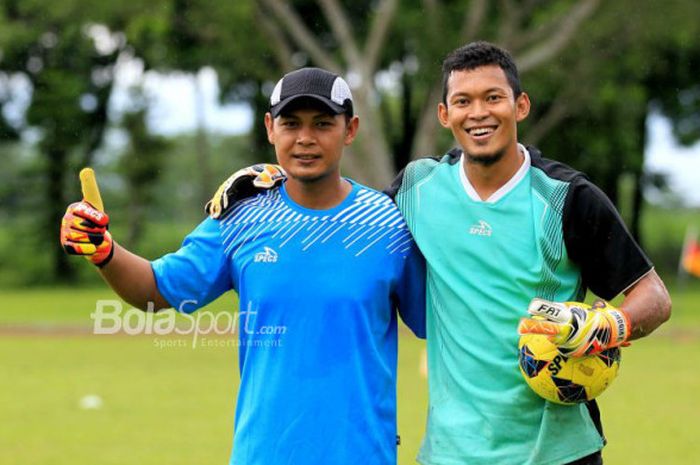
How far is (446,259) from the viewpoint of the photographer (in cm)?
447

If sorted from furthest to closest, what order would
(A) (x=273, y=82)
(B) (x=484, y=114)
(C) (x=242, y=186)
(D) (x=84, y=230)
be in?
1. (A) (x=273, y=82)
2. (C) (x=242, y=186)
3. (B) (x=484, y=114)
4. (D) (x=84, y=230)

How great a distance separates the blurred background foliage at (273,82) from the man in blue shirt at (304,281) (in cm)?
2007

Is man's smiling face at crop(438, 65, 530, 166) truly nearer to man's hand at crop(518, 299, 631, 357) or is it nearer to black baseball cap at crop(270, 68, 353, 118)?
black baseball cap at crop(270, 68, 353, 118)

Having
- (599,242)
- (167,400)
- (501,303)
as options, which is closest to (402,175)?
(501,303)

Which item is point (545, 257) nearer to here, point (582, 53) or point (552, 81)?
point (582, 53)

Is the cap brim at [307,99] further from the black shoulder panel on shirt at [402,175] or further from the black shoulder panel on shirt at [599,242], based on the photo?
the black shoulder panel on shirt at [599,242]

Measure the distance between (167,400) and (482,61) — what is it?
8.48 metres

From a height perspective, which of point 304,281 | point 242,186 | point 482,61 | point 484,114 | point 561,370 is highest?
point 482,61

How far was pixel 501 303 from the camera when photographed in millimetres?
4344

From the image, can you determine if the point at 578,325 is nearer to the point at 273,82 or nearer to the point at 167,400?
the point at 167,400

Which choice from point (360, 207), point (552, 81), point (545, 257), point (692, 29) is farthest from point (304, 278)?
point (552, 81)

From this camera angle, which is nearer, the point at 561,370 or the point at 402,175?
the point at 561,370

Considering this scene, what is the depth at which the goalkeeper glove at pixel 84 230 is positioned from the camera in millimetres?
4145

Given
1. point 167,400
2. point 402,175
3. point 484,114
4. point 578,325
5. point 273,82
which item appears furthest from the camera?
point 273,82
